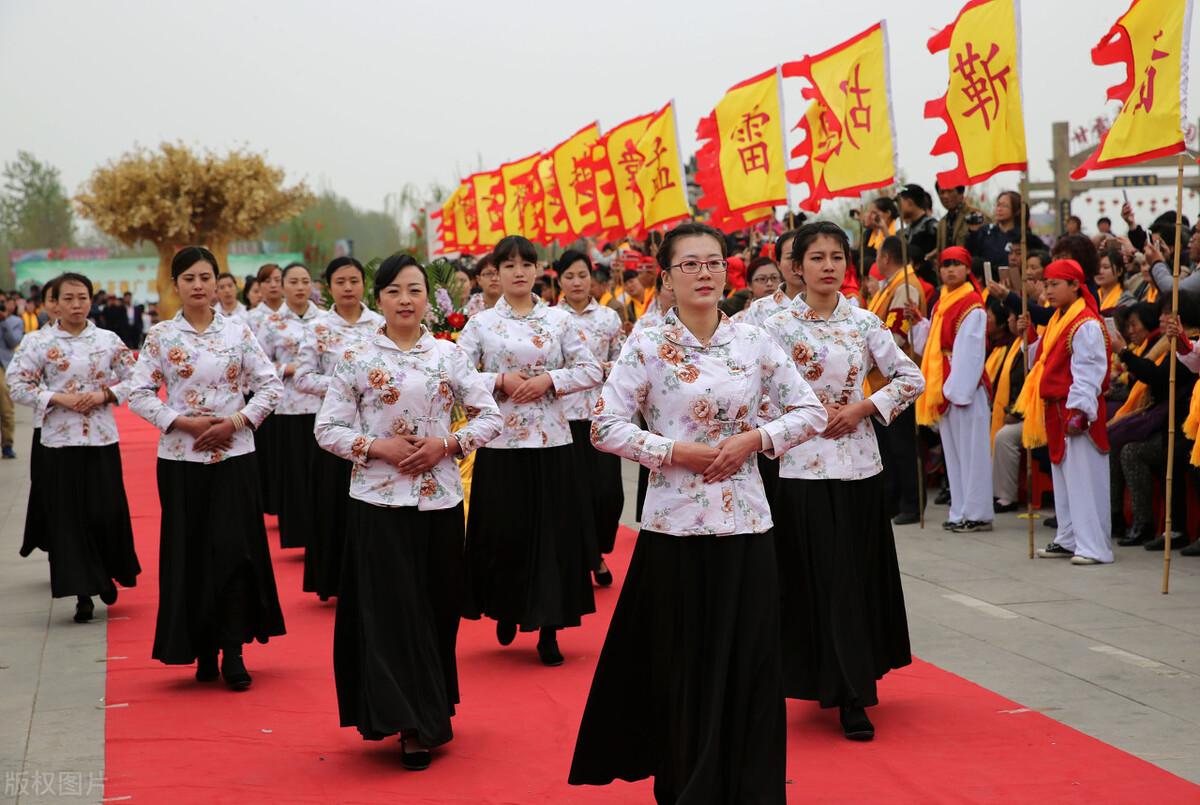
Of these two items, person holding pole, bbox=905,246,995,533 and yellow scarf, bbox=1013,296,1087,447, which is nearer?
yellow scarf, bbox=1013,296,1087,447

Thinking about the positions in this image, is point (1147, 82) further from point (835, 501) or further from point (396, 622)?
point (396, 622)

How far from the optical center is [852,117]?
9.29m

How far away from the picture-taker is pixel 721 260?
13.8ft

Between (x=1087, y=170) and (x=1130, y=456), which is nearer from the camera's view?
(x=1087, y=170)

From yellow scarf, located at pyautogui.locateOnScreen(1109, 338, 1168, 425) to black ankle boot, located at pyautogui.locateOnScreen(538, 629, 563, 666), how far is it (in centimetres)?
460

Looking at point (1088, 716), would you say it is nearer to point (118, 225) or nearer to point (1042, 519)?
point (1042, 519)

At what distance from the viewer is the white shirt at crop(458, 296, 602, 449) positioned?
22.2 ft

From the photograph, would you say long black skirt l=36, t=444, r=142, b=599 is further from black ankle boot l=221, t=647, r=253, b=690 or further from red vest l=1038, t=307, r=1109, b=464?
red vest l=1038, t=307, r=1109, b=464

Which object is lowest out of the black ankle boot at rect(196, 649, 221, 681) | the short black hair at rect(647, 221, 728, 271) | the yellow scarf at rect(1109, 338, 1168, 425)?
the black ankle boot at rect(196, 649, 221, 681)

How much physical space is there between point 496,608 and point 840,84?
4659mm

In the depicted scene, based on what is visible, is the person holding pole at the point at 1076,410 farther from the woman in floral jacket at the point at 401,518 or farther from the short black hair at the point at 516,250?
the woman in floral jacket at the point at 401,518

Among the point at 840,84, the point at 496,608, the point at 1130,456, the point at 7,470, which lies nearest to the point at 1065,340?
the point at 1130,456

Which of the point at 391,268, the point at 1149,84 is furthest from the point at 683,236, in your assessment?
the point at 1149,84

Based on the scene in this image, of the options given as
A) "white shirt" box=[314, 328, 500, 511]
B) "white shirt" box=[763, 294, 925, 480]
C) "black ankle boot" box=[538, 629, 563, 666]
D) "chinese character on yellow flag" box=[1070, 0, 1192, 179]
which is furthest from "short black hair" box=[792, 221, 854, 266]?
"black ankle boot" box=[538, 629, 563, 666]
